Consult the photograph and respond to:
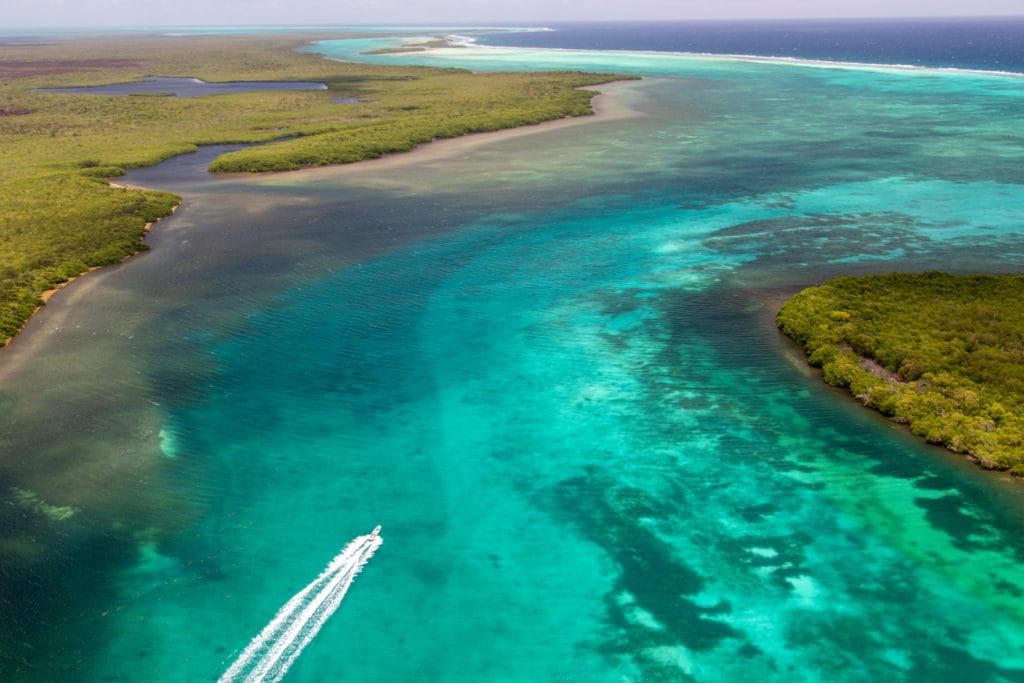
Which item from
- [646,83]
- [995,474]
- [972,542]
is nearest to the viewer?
[972,542]

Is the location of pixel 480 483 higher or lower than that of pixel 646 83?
lower

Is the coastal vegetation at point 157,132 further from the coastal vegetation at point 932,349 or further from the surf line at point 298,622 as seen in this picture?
the coastal vegetation at point 932,349

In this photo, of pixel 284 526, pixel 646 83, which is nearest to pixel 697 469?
pixel 284 526

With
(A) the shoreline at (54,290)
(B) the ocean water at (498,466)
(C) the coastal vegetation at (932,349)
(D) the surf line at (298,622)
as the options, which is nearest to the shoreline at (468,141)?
(B) the ocean water at (498,466)

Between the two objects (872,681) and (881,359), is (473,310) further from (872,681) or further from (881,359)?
(872,681)

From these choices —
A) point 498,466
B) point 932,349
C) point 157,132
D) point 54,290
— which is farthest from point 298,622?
point 157,132

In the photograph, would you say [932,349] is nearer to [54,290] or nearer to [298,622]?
[298,622]
